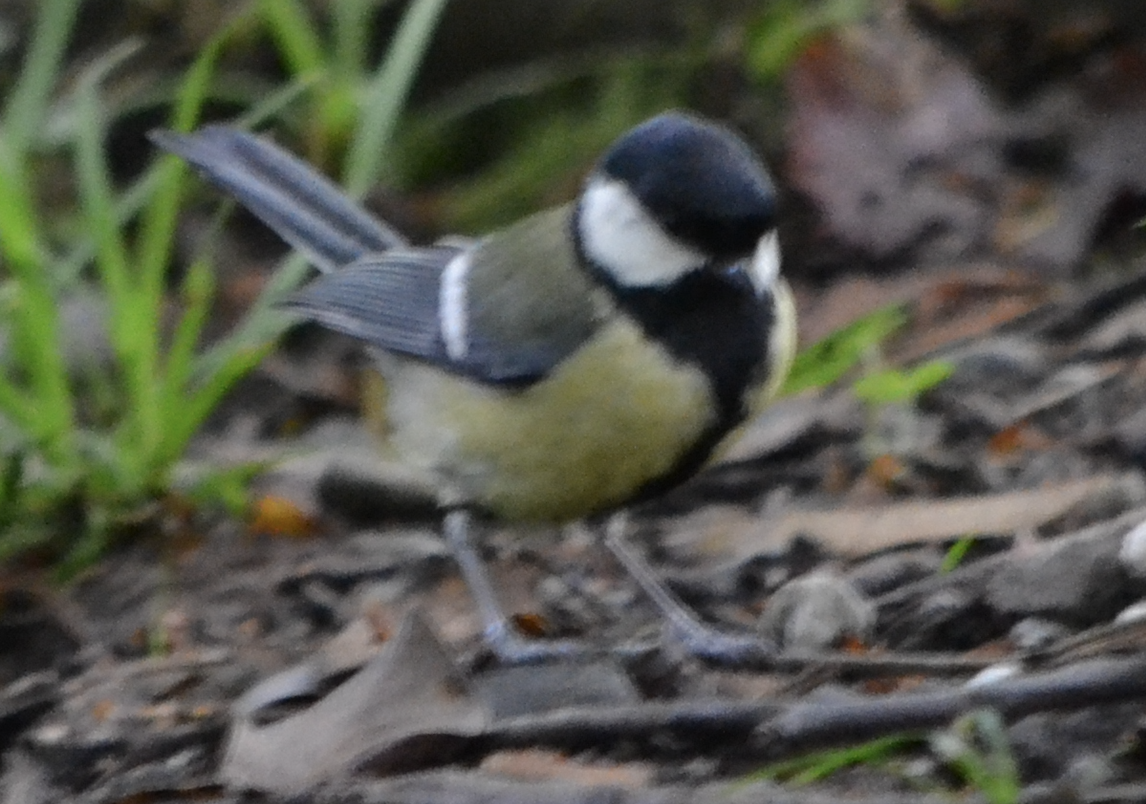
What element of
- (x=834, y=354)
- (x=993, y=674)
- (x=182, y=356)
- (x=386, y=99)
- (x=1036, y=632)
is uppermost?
(x=386, y=99)

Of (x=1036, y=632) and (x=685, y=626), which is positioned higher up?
(x=685, y=626)

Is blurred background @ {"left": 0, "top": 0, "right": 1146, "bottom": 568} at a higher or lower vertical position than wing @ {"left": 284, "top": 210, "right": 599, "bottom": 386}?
higher

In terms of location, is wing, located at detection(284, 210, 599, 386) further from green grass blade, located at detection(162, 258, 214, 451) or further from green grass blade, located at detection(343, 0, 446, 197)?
green grass blade, located at detection(343, 0, 446, 197)

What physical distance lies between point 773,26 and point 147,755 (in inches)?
94.1

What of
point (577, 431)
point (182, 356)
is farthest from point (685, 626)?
point (182, 356)

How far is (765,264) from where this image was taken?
2.24 meters

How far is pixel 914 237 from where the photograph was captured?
337 cm

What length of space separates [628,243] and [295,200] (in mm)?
883

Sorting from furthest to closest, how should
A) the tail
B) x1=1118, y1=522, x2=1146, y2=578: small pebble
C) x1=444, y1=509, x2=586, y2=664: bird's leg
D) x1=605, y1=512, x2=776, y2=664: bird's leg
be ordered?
the tail → x1=444, y1=509, x2=586, y2=664: bird's leg → x1=605, y1=512, x2=776, y2=664: bird's leg → x1=1118, y1=522, x2=1146, y2=578: small pebble

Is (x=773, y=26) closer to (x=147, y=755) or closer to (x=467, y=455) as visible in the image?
(x=467, y=455)

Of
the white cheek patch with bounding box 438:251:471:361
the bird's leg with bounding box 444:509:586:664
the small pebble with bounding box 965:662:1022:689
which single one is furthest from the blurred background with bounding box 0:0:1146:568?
the small pebble with bounding box 965:662:1022:689

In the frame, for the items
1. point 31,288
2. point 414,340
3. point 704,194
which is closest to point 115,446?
point 31,288

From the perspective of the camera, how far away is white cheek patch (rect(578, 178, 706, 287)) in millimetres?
2186

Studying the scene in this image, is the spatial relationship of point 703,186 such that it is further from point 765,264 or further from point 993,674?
point 993,674
